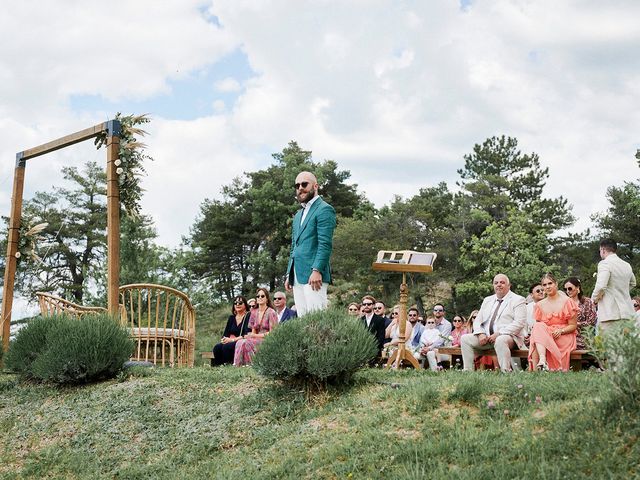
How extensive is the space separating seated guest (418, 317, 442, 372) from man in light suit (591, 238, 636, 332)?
3.15 m

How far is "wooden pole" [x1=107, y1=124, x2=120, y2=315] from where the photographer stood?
10.2 m

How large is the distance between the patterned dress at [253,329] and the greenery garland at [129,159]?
2.59 meters

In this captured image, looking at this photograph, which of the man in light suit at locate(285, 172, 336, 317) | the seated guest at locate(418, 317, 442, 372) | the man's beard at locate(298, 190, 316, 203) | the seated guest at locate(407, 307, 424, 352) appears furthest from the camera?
the seated guest at locate(407, 307, 424, 352)

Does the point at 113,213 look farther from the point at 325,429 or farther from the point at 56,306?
the point at 325,429

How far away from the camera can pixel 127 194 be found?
1093 centimetres

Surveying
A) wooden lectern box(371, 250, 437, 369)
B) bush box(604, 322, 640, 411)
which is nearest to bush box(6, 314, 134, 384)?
wooden lectern box(371, 250, 437, 369)

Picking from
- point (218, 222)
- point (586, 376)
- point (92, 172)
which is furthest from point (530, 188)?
point (586, 376)

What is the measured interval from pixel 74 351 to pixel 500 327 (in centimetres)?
502

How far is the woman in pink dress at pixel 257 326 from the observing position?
33.6 ft

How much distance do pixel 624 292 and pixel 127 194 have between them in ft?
23.5

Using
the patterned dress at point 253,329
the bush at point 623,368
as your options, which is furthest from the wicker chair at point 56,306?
the bush at point 623,368

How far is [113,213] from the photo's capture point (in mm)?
10492

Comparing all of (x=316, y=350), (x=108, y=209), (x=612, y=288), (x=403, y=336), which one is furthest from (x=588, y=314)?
(x=108, y=209)

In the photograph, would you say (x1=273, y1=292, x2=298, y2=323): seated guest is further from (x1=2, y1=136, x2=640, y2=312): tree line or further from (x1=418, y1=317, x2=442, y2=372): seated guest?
(x1=2, y1=136, x2=640, y2=312): tree line
